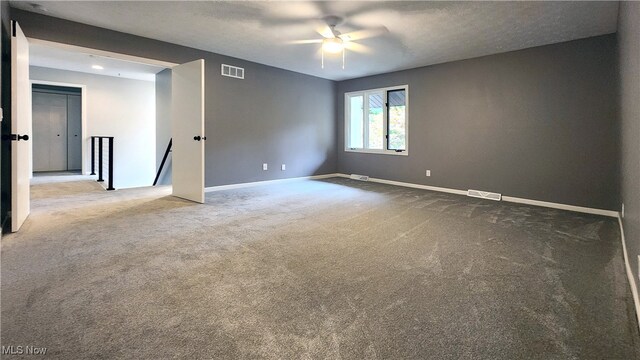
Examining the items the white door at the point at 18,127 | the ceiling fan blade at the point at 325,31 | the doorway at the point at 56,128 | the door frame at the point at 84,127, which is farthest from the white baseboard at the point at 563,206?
the doorway at the point at 56,128

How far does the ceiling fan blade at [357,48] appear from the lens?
191 inches

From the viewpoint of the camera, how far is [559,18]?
3.71 metres

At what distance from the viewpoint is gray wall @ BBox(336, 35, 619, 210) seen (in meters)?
4.25

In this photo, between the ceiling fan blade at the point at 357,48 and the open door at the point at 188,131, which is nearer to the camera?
the open door at the point at 188,131

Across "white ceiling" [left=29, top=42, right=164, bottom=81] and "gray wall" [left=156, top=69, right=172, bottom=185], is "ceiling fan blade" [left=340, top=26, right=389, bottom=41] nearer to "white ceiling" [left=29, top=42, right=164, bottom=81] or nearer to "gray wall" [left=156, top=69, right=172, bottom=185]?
"white ceiling" [left=29, top=42, right=164, bottom=81]

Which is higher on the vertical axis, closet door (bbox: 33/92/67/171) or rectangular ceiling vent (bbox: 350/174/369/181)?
closet door (bbox: 33/92/67/171)

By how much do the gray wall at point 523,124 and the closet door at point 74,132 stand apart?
8.18 metres

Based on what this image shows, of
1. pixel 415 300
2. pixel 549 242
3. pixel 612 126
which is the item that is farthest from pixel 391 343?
pixel 612 126

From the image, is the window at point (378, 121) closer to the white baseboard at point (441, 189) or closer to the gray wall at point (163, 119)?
the white baseboard at point (441, 189)

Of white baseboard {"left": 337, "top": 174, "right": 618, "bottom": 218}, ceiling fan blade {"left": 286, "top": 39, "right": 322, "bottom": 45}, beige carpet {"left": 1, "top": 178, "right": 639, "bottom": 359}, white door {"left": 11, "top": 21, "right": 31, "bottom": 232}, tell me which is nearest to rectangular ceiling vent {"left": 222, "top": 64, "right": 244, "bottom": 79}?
ceiling fan blade {"left": 286, "top": 39, "right": 322, "bottom": 45}

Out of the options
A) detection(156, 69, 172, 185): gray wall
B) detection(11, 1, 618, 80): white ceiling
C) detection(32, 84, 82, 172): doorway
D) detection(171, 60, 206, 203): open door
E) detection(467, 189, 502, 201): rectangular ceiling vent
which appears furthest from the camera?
detection(32, 84, 82, 172): doorway

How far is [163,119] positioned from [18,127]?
4.32 m

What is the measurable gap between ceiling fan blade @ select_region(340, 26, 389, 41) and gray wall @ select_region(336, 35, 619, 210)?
205 centimetres

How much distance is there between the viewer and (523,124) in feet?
16.2
